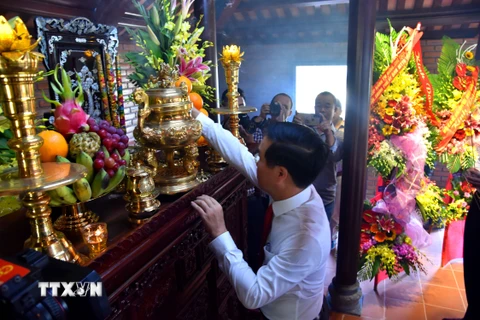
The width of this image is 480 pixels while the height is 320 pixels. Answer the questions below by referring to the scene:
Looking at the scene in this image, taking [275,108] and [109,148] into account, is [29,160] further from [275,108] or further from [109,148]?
[275,108]

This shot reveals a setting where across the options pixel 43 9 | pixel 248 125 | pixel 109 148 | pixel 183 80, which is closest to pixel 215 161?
pixel 183 80

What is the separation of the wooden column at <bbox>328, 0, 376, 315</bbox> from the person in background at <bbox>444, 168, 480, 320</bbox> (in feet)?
2.00

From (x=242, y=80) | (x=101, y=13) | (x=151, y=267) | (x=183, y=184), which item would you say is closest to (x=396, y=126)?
(x=183, y=184)

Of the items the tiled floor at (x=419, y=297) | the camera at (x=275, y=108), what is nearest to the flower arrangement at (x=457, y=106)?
the tiled floor at (x=419, y=297)

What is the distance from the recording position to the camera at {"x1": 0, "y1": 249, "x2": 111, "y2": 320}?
0.48 metres

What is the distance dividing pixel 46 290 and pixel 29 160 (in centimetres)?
30

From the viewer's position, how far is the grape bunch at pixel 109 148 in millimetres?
→ 1038

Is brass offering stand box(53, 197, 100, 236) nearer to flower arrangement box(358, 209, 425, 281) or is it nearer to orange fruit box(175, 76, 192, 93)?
orange fruit box(175, 76, 192, 93)

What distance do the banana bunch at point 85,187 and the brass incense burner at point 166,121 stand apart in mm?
197

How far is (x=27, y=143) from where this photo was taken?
706 mm

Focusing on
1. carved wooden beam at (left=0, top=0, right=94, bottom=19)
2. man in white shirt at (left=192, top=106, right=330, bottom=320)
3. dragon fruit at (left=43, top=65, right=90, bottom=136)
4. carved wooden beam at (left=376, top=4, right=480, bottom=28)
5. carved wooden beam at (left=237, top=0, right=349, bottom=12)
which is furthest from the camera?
carved wooden beam at (left=237, top=0, right=349, bottom=12)

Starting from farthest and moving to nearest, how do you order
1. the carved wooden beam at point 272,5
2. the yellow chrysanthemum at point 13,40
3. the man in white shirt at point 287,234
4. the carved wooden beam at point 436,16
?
the carved wooden beam at point 272,5 → the carved wooden beam at point 436,16 → the man in white shirt at point 287,234 → the yellow chrysanthemum at point 13,40

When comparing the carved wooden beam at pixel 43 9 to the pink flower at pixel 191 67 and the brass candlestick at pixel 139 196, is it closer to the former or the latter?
the pink flower at pixel 191 67

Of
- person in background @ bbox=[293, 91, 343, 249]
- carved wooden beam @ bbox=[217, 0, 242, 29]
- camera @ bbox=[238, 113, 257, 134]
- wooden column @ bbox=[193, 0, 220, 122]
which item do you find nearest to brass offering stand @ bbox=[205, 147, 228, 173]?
wooden column @ bbox=[193, 0, 220, 122]
